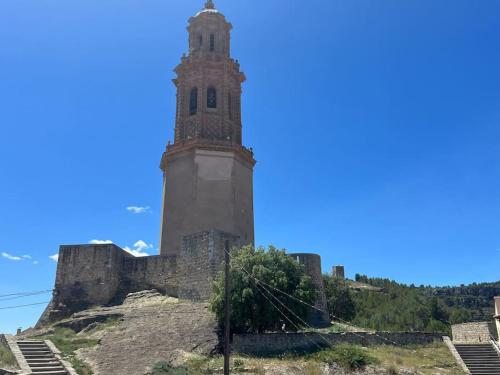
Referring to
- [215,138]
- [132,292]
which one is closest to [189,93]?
[215,138]

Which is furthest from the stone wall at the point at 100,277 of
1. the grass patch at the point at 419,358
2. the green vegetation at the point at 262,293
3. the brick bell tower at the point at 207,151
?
the grass patch at the point at 419,358

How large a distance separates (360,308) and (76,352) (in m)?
27.8

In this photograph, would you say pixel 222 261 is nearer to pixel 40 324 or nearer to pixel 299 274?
pixel 299 274

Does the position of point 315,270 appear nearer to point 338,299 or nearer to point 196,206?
point 338,299

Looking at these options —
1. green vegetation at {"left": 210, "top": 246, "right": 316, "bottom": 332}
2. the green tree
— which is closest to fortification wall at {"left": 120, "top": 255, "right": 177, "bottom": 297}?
green vegetation at {"left": 210, "top": 246, "right": 316, "bottom": 332}

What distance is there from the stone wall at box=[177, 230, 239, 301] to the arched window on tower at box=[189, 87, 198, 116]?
1120 centimetres

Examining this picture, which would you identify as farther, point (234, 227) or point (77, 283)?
point (234, 227)

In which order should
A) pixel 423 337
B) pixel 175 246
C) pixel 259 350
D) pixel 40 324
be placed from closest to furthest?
pixel 259 350 < pixel 423 337 < pixel 40 324 < pixel 175 246

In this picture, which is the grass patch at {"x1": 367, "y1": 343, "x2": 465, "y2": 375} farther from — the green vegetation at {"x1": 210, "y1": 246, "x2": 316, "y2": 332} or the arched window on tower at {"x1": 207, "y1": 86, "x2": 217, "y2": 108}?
the arched window on tower at {"x1": 207, "y1": 86, "x2": 217, "y2": 108}

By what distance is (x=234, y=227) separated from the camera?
29469 mm

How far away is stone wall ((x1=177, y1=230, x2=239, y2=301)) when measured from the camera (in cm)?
2352

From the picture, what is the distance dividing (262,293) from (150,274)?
8937 millimetres

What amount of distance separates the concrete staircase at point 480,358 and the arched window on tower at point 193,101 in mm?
21039

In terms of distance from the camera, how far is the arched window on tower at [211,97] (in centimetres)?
3309
